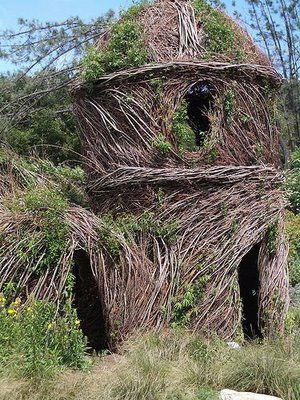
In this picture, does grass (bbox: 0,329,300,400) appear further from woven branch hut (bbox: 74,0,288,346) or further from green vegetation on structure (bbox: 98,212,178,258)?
green vegetation on structure (bbox: 98,212,178,258)

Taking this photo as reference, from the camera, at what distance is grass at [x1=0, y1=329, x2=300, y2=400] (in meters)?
4.25

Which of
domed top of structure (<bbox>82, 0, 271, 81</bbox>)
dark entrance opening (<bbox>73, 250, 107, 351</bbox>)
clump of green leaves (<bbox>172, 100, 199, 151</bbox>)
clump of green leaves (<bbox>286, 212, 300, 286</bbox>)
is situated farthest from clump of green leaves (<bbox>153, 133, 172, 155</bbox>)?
clump of green leaves (<bbox>286, 212, 300, 286</bbox>)

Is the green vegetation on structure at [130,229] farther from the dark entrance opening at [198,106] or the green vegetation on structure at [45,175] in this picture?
the dark entrance opening at [198,106]

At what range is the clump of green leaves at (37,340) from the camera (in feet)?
14.6

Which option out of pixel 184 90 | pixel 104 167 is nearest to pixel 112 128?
pixel 104 167

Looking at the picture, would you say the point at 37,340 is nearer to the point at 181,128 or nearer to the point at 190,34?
the point at 181,128

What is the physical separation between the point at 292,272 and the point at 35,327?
24.4ft

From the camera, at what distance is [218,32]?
6363 mm

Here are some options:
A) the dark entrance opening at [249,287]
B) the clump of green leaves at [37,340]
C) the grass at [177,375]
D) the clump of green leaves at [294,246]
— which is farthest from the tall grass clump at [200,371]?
the clump of green leaves at [294,246]

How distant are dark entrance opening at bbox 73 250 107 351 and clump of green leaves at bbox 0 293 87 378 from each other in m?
1.67

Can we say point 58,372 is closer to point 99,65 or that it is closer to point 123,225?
point 123,225

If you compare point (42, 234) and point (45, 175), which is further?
point (45, 175)

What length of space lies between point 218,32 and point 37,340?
3.49 metres

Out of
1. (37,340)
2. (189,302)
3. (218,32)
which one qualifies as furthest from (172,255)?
(218,32)
